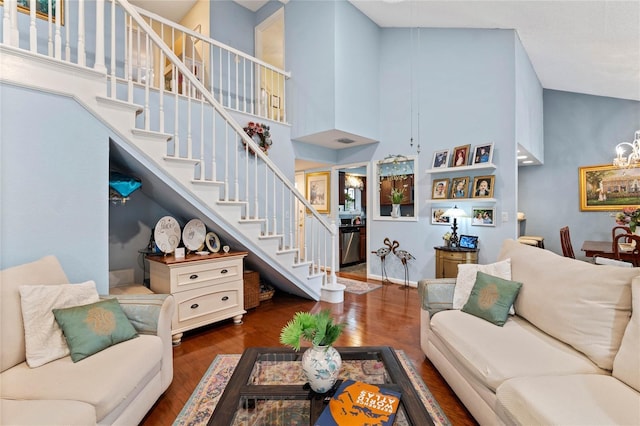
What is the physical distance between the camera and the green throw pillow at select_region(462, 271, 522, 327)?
2031 mm

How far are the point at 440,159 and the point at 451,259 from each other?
151 centimetres

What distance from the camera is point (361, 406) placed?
1.21 meters

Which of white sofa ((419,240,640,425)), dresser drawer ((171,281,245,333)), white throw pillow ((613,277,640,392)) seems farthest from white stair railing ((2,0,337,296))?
white throw pillow ((613,277,640,392))

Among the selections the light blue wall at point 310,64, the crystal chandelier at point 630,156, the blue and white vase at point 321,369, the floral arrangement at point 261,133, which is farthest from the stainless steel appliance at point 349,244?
the blue and white vase at point 321,369

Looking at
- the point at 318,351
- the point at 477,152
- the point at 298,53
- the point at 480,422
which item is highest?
the point at 298,53

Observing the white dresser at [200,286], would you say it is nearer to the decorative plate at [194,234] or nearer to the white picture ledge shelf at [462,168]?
the decorative plate at [194,234]

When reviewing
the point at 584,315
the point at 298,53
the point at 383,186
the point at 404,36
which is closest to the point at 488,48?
the point at 404,36

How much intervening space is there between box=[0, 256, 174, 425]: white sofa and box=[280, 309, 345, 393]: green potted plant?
33.4 inches

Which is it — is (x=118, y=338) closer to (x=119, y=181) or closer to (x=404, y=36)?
(x=119, y=181)

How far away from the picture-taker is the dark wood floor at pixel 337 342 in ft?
6.20

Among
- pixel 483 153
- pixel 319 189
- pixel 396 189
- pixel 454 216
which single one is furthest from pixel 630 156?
pixel 319 189

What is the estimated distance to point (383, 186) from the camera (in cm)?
500

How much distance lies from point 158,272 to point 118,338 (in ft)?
4.22

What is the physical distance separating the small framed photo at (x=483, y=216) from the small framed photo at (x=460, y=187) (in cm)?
27
